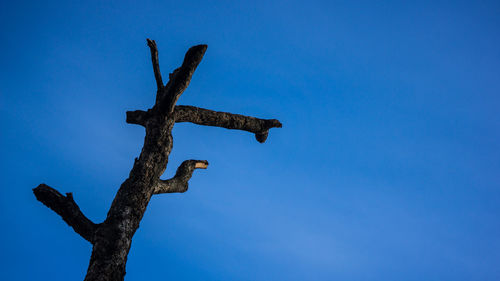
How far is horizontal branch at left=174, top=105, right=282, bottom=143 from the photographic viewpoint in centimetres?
655

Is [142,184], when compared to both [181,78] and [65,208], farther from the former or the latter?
[181,78]

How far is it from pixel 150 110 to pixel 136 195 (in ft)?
5.01

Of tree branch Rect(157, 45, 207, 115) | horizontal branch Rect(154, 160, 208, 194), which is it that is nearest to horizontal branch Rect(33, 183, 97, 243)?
horizontal branch Rect(154, 160, 208, 194)

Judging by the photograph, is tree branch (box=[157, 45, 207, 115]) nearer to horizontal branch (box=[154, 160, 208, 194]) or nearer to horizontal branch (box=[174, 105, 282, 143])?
horizontal branch (box=[174, 105, 282, 143])

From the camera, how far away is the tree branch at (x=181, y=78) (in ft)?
18.7

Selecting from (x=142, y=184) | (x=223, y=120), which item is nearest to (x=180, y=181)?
(x=142, y=184)

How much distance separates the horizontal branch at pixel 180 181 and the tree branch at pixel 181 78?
3.28 ft

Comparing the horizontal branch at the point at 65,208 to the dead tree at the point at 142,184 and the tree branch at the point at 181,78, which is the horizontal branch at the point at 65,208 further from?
the tree branch at the point at 181,78

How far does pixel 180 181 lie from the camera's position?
6.21 metres

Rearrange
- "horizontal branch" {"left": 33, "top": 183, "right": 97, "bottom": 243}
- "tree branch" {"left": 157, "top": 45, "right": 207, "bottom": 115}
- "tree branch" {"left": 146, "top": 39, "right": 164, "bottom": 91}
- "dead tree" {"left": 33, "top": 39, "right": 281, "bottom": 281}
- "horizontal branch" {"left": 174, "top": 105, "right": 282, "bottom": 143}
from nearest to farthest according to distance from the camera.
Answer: "dead tree" {"left": 33, "top": 39, "right": 281, "bottom": 281}, "horizontal branch" {"left": 33, "top": 183, "right": 97, "bottom": 243}, "tree branch" {"left": 157, "top": 45, "right": 207, "bottom": 115}, "tree branch" {"left": 146, "top": 39, "right": 164, "bottom": 91}, "horizontal branch" {"left": 174, "top": 105, "right": 282, "bottom": 143}

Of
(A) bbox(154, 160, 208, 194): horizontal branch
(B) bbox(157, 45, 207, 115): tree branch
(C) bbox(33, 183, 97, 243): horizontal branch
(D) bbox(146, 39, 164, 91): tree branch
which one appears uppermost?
(D) bbox(146, 39, 164, 91): tree branch

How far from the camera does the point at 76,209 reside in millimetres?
4930

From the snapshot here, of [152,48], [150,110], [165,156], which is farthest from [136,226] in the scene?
[152,48]

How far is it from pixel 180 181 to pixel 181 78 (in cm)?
164
